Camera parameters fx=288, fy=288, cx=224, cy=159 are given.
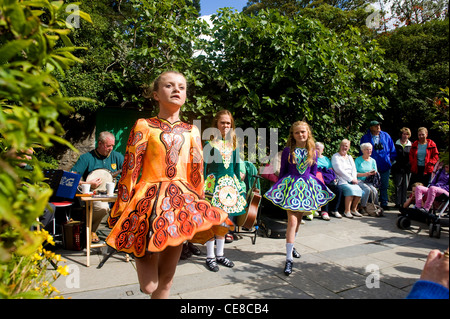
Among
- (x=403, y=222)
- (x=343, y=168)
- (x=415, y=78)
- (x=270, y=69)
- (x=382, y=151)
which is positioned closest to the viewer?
(x=403, y=222)

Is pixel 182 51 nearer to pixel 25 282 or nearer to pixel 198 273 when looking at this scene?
Result: pixel 198 273

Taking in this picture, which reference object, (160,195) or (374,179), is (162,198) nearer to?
(160,195)

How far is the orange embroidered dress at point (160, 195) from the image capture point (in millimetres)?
1769

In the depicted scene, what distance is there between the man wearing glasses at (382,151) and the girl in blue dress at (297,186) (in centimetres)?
454

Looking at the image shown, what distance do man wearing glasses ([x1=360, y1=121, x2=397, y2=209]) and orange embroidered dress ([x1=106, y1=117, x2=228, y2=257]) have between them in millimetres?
6818

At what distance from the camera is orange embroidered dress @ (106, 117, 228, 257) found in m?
1.77

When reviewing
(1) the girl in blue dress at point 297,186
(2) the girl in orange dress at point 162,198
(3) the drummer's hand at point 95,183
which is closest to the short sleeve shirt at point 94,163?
(3) the drummer's hand at point 95,183

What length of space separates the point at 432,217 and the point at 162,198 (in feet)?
18.5

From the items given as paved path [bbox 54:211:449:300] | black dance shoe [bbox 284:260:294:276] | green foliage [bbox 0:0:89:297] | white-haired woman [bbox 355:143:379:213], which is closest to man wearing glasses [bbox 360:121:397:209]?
white-haired woman [bbox 355:143:379:213]

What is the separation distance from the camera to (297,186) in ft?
12.6

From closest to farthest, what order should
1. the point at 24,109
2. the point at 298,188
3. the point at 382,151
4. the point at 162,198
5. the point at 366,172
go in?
the point at 24,109 → the point at 162,198 → the point at 298,188 → the point at 366,172 → the point at 382,151

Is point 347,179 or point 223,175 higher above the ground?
point 223,175

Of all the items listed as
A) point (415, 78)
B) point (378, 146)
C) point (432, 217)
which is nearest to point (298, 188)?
point (432, 217)

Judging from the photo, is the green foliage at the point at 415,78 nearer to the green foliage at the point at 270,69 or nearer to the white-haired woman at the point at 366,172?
the white-haired woman at the point at 366,172
